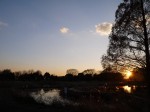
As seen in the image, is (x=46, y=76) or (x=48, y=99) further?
(x=46, y=76)

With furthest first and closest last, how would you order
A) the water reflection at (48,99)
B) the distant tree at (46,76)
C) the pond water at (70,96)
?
the distant tree at (46,76)
the pond water at (70,96)
the water reflection at (48,99)

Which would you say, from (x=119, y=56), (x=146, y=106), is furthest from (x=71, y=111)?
(x=119, y=56)

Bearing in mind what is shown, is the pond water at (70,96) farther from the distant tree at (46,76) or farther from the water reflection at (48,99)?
the distant tree at (46,76)

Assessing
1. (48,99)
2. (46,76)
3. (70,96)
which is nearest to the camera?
(48,99)

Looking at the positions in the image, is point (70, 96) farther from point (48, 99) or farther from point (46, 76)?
point (46, 76)

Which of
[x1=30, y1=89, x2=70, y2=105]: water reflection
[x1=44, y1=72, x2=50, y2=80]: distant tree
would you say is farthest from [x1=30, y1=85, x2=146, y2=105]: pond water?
[x1=44, y1=72, x2=50, y2=80]: distant tree

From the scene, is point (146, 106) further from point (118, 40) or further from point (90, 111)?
point (118, 40)

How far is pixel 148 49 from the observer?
17.7 m

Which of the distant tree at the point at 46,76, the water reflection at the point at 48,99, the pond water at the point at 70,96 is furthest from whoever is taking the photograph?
the distant tree at the point at 46,76

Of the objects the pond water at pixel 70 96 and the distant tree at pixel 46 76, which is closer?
the pond water at pixel 70 96

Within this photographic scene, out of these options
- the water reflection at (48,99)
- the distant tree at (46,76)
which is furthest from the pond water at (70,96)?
the distant tree at (46,76)

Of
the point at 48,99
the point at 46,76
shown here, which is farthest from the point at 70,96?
the point at 46,76

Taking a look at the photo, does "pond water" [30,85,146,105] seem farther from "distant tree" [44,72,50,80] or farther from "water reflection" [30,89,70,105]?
"distant tree" [44,72,50,80]

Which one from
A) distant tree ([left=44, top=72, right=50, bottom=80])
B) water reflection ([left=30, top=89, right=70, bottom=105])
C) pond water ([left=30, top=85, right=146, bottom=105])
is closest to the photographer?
water reflection ([left=30, top=89, right=70, bottom=105])
